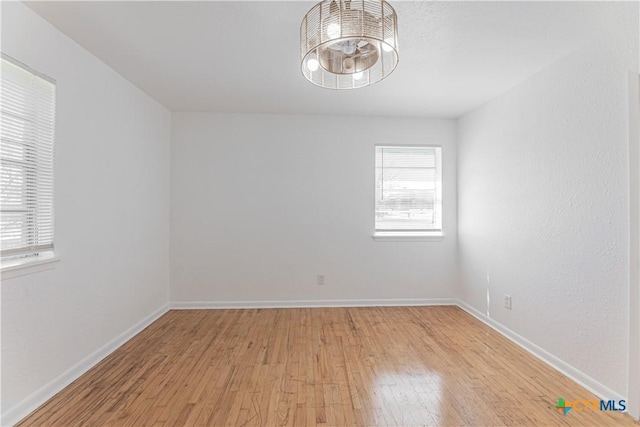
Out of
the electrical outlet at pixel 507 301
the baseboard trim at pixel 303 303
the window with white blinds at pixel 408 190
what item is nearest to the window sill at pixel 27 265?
the baseboard trim at pixel 303 303

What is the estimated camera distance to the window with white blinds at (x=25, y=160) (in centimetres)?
179

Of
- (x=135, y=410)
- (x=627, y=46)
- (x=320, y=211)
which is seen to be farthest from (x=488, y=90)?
(x=135, y=410)

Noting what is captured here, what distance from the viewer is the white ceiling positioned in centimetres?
187

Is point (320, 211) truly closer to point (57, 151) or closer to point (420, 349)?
point (420, 349)

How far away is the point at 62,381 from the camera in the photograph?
7.02 feet

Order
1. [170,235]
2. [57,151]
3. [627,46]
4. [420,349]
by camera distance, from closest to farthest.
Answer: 1. [627,46]
2. [57,151]
3. [420,349]
4. [170,235]

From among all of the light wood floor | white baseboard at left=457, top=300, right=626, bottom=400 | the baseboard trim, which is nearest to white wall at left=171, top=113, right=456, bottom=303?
the baseboard trim

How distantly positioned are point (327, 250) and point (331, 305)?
2.37 ft

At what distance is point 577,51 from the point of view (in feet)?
7.38

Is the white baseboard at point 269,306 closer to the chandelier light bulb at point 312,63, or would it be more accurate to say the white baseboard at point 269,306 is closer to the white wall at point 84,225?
the white wall at point 84,225

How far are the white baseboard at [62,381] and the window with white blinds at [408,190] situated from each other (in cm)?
307

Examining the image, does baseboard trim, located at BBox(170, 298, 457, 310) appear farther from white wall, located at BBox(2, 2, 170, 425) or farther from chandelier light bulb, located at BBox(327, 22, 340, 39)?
chandelier light bulb, located at BBox(327, 22, 340, 39)

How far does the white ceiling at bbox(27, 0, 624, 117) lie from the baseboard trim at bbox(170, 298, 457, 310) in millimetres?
2499

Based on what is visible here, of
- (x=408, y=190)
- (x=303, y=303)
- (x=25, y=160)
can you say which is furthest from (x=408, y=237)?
(x=25, y=160)
